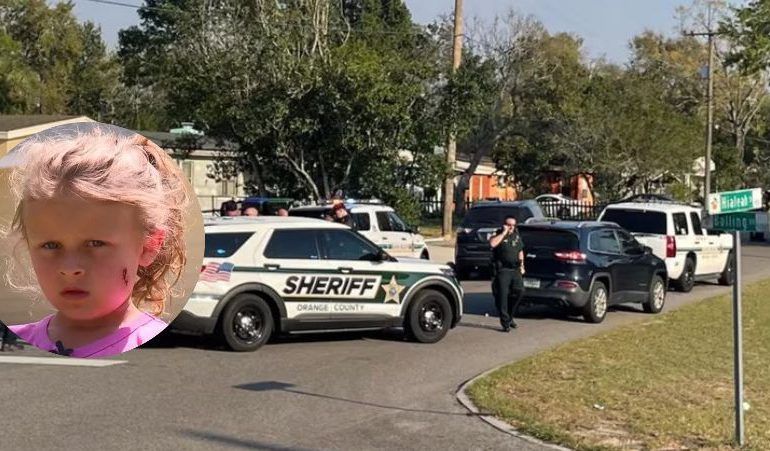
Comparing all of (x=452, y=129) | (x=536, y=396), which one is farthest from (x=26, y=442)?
(x=452, y=129)

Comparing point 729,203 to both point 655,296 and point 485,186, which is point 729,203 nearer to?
point 655,296

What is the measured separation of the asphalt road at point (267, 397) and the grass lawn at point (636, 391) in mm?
497

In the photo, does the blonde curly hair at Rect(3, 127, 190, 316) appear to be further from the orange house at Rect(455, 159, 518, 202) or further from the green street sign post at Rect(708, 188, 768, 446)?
the orange house at Rect(455, 159, 518, 202)

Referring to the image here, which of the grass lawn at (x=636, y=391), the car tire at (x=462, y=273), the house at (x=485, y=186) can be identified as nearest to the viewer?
the grass lawn at (x=636, y=391)

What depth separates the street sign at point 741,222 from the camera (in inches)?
321

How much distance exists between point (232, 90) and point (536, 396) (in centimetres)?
1947

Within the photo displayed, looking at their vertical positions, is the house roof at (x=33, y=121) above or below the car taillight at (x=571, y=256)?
above

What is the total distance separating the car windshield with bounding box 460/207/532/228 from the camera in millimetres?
23406

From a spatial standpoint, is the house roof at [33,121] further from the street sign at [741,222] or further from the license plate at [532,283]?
the license plate at [532,283]

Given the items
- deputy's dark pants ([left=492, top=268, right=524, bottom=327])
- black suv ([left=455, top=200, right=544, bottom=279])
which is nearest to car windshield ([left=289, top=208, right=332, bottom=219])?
black suv ([left=455, top=200, right=544, bottom=279])

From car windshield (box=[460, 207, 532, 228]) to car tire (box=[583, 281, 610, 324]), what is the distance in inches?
250

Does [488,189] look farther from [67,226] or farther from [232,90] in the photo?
[67,226]

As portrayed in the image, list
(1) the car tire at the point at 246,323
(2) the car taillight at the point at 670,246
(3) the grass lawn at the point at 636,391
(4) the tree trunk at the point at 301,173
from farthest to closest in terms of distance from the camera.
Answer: (4) the tree trunk at the point at 301,173 < (2) the car taillight at the point at 670,246 < (1) the car tire at the point at 246,323 < (3) the grass lawn at the point at 636,391

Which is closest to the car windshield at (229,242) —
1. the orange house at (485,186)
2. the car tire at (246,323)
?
the car tire at (246,323)
